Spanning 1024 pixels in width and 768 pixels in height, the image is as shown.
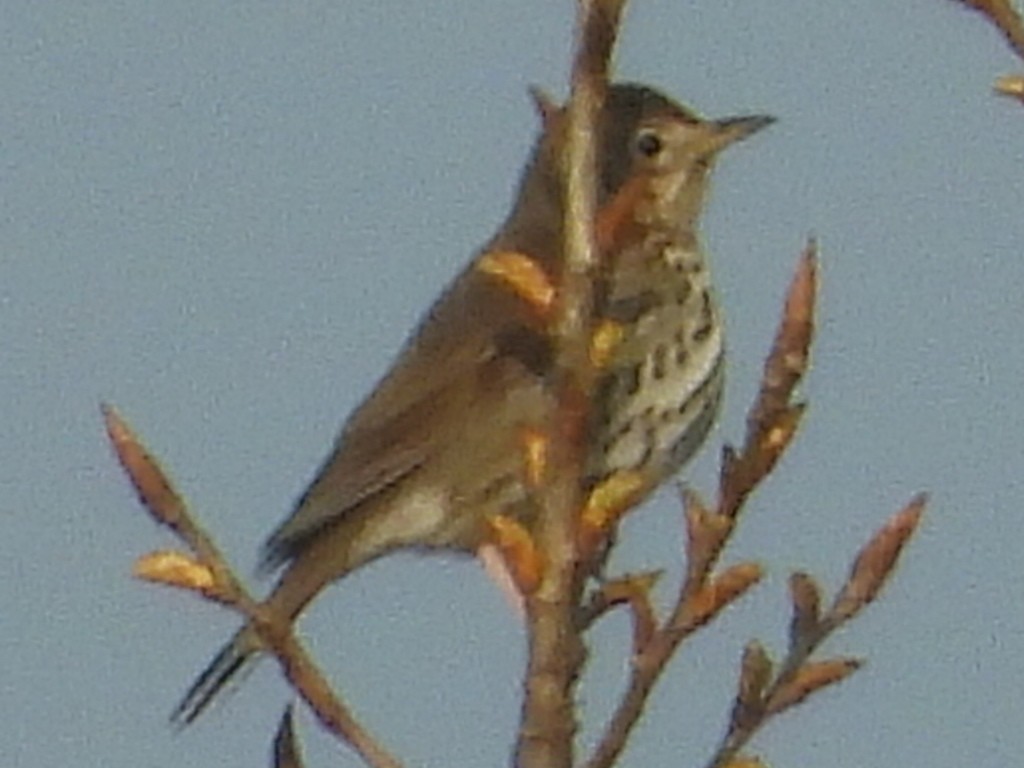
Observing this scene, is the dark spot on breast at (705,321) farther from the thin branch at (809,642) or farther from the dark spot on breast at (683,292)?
the thin branch at (809,642)

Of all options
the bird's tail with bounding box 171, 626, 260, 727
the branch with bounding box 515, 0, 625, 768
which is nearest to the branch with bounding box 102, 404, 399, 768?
the branch with bounding box 515, 0, 625, 768

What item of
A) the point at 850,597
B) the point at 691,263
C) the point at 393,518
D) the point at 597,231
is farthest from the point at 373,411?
the point at 597,231

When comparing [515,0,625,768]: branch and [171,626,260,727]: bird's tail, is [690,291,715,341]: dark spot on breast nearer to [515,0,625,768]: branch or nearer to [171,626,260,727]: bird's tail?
A: [171,626,260,727]: bird's tail

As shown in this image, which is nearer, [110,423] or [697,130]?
[110,423]

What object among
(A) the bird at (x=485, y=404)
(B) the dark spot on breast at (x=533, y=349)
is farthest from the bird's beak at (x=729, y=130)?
(B) the dark spot on breast at (x=533, y=349)

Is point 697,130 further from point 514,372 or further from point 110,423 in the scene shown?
point 110,423

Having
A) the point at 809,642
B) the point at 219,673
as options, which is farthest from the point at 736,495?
the point at 219,673

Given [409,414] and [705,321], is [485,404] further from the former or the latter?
[705,321]
